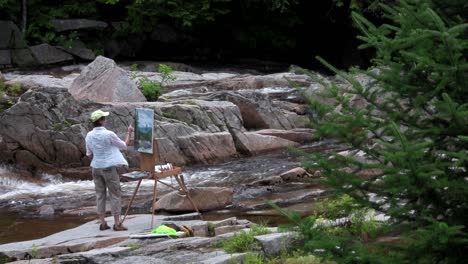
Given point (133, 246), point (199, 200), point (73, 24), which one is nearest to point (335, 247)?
point (133, 246)

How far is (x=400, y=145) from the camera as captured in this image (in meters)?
4.19

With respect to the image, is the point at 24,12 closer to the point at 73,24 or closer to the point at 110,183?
the point at 73,24

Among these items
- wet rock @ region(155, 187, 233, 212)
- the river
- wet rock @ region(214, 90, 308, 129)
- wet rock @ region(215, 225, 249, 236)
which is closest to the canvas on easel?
wet rock @ region(215, 225, 249, 236)

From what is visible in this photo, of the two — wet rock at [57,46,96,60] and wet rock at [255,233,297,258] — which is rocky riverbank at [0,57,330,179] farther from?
wet rock at [57,46,96,60]

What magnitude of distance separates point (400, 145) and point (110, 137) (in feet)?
22.6

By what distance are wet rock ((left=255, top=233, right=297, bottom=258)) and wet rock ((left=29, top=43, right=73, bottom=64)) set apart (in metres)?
29.0

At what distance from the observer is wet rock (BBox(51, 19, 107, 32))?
124ft

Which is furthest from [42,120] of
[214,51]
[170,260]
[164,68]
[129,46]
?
[214,51]

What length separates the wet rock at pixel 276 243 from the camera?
8.16 meters

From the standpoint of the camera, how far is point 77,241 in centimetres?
1004

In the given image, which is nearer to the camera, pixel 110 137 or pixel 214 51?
pixel 110 137

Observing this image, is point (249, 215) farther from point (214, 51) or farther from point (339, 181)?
point (214, 51)

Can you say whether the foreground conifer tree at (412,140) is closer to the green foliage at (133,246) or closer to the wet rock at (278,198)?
the green foliage at (133,246)

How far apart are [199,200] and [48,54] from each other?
2456 cm
